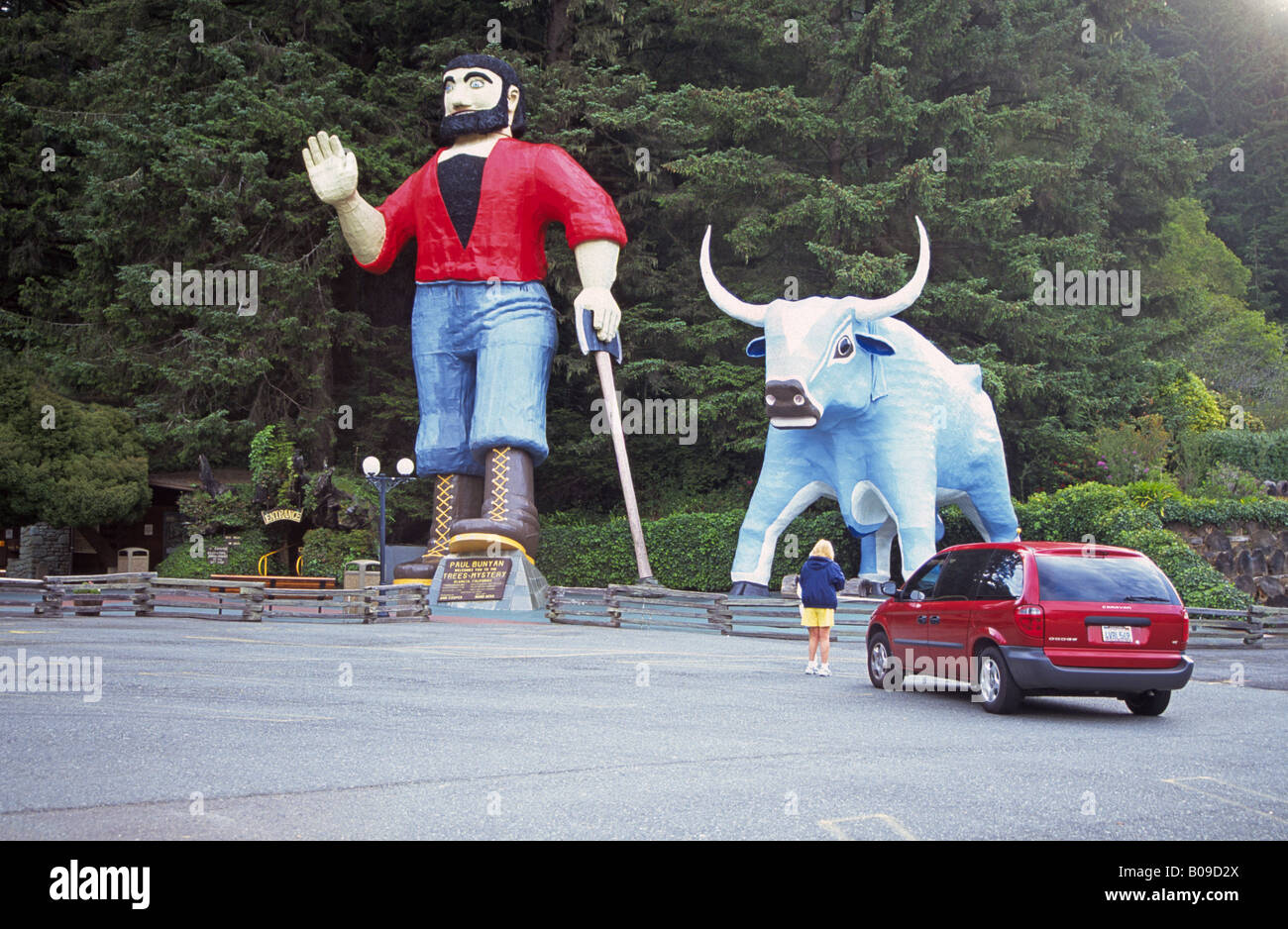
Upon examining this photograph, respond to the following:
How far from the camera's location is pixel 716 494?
27359mm

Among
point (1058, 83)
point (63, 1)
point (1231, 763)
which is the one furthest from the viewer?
point (63, 1)

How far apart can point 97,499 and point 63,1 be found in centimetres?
1820

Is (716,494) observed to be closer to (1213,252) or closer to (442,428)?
(442,428)

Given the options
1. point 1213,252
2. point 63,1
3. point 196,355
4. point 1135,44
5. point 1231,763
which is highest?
point 63,1

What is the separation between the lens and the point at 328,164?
18.0 metres

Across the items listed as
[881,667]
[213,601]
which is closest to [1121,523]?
[881,667]

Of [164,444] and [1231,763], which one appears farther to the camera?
[164,444]

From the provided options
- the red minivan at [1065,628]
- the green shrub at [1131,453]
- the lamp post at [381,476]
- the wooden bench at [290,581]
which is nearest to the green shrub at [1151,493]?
the green shrub at [1131,453]

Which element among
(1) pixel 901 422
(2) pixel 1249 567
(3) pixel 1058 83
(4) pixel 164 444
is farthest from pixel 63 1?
(2) pixel 1249 567

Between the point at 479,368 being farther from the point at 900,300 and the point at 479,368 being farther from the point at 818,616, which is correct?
the point at 818,616

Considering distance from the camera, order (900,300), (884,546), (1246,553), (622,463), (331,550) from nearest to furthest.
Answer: (900,300), (1246,553), (884,546), (622,463), (331,550)

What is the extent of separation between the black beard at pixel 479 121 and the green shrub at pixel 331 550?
9170 millimetres

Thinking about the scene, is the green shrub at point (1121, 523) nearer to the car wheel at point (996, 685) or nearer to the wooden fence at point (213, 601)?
the car wheel at point (996, 685)

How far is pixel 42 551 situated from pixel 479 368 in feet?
63.6
